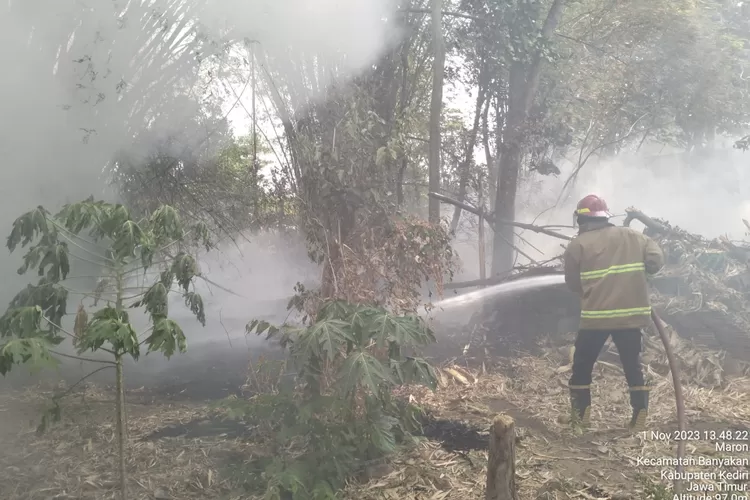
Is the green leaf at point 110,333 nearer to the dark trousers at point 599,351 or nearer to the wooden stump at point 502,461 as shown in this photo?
the wooden stump at point 502,461

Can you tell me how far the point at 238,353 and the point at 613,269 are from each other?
4208mm

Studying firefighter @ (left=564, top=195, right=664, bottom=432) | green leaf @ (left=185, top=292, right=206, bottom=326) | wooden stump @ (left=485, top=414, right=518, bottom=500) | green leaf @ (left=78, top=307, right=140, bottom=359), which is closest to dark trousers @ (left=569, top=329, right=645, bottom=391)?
firefighter @ (left=564, top=195, right=664, bottom=432)

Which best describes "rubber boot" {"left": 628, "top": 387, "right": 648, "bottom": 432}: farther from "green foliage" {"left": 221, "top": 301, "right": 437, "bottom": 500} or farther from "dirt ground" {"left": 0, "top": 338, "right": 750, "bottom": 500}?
"green foliage" {"left": 221, "top": 301, "right": 437, "bottom": 500}

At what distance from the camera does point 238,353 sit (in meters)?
6.17

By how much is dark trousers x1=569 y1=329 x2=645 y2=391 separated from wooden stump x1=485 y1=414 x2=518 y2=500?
1646mm

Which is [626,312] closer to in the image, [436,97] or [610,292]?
[610,292]

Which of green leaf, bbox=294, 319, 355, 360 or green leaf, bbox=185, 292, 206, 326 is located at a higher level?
green leaf, bbox=185, 292, 206, 326

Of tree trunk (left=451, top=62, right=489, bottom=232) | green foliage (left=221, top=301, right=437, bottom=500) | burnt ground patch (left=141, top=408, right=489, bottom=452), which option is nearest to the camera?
green foliage (left=221, top=301, right=437, bottom=500)

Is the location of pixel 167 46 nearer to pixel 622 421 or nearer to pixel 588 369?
pixel 588 369

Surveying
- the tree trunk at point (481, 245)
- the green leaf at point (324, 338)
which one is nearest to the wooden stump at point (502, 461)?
the green leaf at point (324, 338)

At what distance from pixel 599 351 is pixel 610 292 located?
0.43 metres

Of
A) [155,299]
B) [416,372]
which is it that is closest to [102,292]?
[155,299]

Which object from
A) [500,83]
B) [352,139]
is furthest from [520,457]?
[500,83]

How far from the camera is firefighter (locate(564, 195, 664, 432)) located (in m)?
3.58
